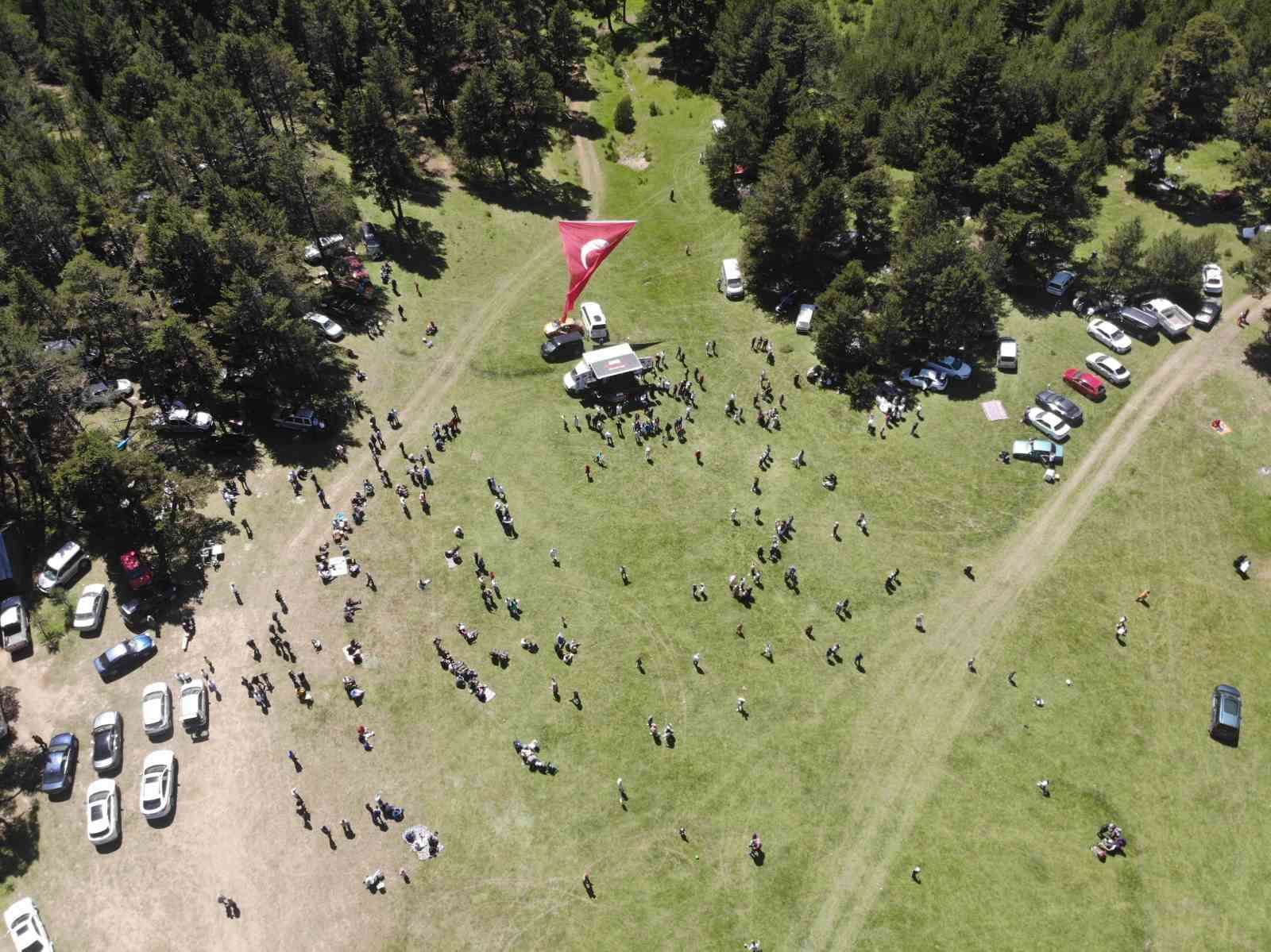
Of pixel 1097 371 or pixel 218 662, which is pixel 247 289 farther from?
pixel 1097 371

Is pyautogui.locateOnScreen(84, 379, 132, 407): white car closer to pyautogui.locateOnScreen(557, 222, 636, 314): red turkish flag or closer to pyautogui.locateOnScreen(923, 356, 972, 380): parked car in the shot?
pyautogui.locateOnScreen(557, 222, 636, 314): red turkish flag

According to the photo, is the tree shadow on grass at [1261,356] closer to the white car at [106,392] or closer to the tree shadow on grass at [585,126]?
the tree shadow on grass at [585,126]

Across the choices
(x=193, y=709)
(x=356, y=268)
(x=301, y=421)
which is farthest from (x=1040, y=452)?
(x=356, y=268)

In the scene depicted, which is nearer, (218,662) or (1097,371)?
(218,662)

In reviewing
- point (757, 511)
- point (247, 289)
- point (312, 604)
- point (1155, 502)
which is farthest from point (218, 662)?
point (1155, 502)

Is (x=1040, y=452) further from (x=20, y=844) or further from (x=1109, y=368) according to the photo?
(x=20, y=844)

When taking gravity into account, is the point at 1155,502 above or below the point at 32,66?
below
